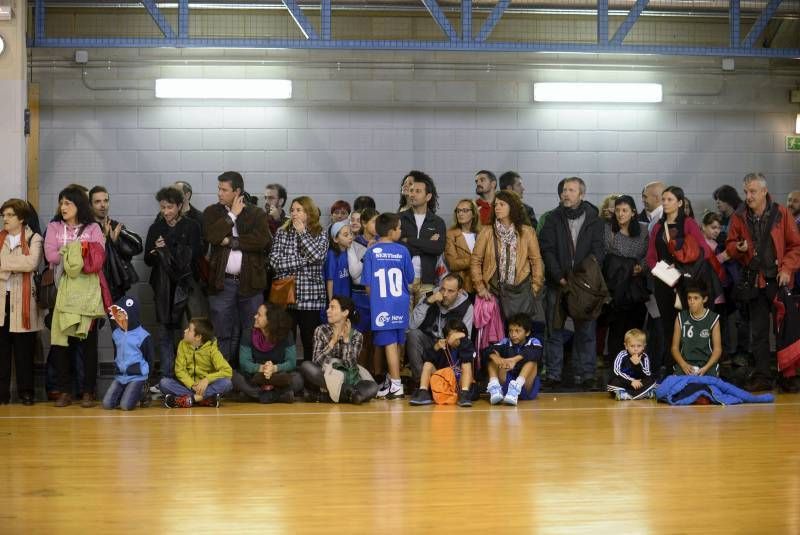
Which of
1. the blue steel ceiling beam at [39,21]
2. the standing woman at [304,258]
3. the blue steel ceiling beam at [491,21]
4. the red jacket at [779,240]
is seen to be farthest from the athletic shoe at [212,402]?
the red jacket at [779,240]

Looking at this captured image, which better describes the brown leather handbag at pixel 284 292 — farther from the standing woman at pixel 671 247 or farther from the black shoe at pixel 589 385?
the standing woman at pixel 671 247

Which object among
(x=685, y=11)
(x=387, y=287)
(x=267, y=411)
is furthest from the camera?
(x=685, y=11)

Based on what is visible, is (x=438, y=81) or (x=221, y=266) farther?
(x=438, y=81)

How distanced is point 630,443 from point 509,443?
65 cm

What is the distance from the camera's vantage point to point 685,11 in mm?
9844

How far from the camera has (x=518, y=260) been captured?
842cm

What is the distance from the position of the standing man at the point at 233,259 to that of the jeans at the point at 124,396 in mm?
938

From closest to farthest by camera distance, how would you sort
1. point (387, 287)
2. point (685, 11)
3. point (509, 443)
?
point (509, 443), point (387, 287), point (685, 11)

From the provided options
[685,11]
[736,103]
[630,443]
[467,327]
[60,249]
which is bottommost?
[630,443]

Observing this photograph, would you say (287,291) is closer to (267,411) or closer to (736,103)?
(267,411)

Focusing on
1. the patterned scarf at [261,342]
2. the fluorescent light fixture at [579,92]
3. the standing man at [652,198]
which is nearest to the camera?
the patterned scarf at [261,342]

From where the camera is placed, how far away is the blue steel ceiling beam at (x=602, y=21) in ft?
29.5

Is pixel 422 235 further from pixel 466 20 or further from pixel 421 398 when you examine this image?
pixel 466 20

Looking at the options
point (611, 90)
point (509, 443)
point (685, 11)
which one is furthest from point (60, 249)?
point (685, 11)
